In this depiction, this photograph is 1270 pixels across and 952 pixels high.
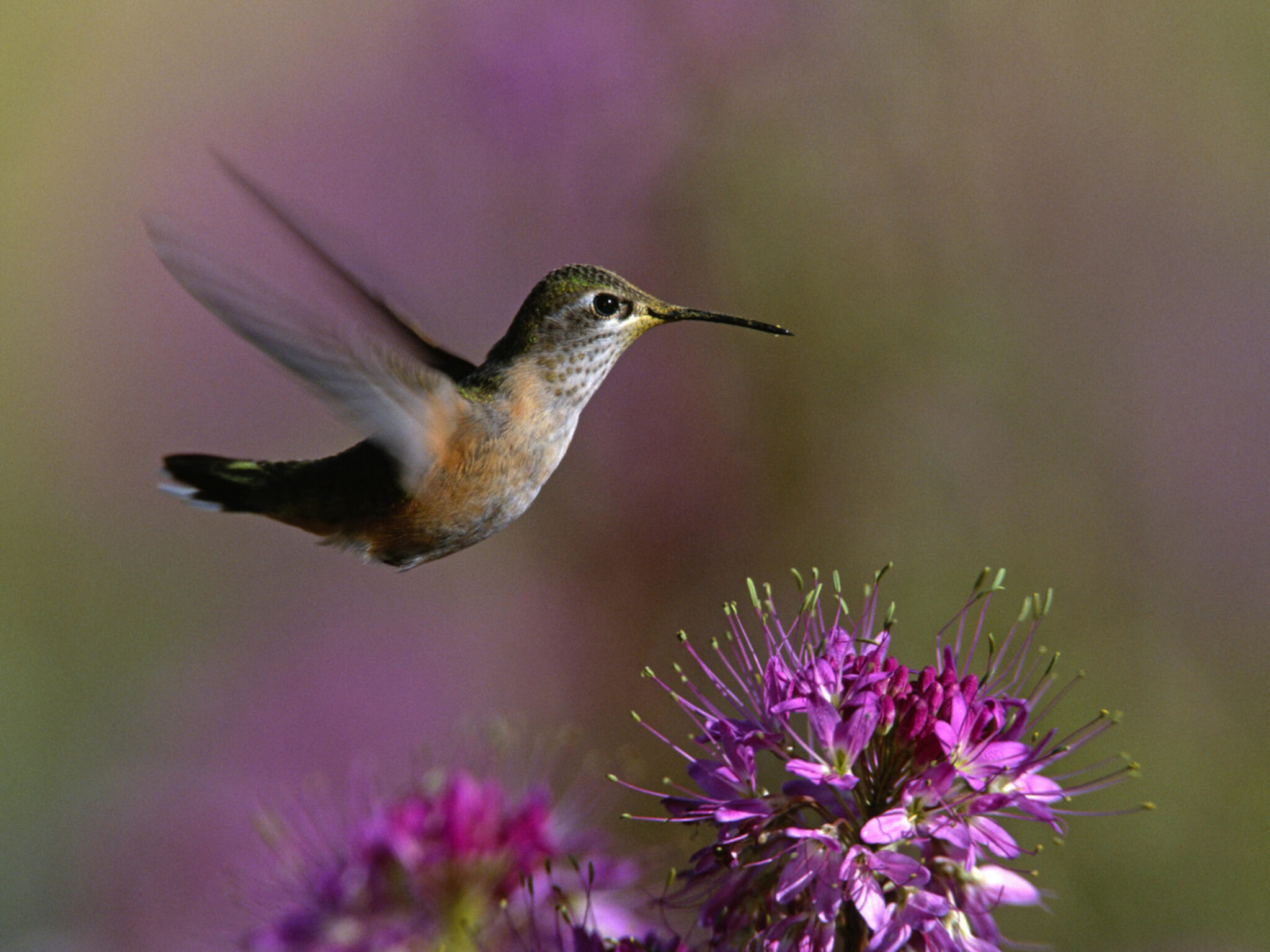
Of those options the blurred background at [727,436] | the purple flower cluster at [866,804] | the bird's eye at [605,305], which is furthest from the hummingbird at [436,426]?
the blurred background at [727,436]

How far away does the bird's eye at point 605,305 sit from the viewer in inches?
96.2

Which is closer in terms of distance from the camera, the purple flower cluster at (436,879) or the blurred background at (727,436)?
the purple flower cluster at (436,879)

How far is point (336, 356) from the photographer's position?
198cm

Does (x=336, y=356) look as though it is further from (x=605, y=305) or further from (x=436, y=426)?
(x=605, y=305)

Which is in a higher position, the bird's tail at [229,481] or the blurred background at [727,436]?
the bird's tail at [229,481]

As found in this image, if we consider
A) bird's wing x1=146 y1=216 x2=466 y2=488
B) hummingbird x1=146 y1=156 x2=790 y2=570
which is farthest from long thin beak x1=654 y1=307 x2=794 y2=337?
bird's wing x1=146 y1=216 x2=466 y2=488

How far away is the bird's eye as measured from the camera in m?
2.44

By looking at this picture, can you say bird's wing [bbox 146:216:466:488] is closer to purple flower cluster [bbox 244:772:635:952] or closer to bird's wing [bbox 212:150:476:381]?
bird's wing [bbox 212:150:476:381]

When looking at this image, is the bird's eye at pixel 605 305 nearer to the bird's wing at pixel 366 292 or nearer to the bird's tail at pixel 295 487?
the bird's wing at pixel 366 292

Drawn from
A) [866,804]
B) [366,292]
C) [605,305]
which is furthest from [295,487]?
[866,804]

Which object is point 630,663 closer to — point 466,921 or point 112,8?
point 466,921

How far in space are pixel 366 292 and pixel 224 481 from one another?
722 millimetres

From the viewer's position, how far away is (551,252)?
5.18m

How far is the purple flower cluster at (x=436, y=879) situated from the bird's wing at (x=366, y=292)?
943mm
